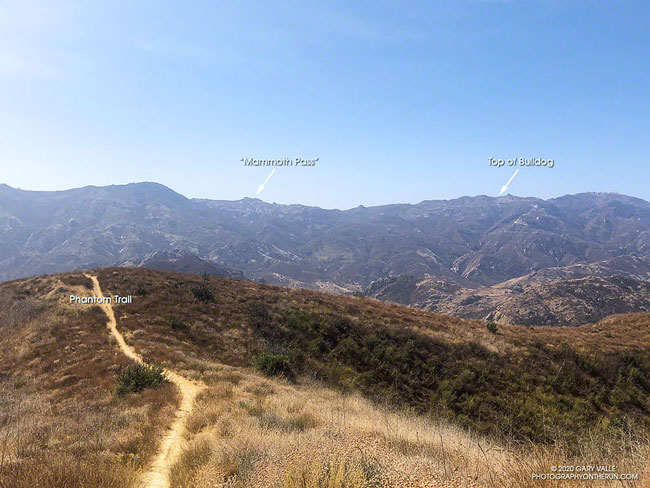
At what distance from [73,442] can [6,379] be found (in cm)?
1314

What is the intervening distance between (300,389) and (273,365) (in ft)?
9.26

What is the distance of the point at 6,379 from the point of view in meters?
15.5

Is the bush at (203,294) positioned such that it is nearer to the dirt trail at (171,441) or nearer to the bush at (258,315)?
the bush at (258,315)

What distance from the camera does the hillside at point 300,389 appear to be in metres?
5.30

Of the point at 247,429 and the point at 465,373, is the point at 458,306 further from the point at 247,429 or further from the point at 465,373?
the point at 247,429

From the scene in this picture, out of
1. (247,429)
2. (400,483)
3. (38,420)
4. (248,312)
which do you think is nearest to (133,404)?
(38,420)

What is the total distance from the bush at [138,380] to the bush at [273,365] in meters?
4.81

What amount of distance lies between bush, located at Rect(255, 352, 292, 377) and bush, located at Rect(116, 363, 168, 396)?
189 inches

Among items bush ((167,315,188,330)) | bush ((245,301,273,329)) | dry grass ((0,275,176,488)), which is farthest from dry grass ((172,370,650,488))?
bush ((245,301,273,329))

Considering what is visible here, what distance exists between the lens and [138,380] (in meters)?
12.5

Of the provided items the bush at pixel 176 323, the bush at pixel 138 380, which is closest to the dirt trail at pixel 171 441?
the bush at pixel 138 380

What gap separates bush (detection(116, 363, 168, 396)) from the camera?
470 inches

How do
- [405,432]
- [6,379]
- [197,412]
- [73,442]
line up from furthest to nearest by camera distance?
[6,379] < [197,412] < [405,432] < [73,442]

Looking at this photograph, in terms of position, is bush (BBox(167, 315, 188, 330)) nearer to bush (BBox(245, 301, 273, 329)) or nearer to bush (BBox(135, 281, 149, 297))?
bush (BBox(245, 301, 273, 329))
